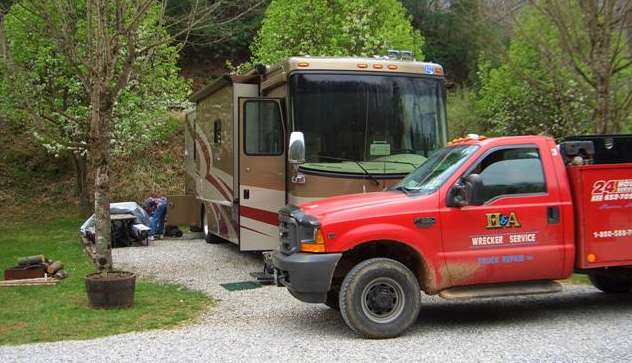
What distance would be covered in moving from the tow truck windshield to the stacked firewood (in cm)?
555

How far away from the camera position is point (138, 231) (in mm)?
14945

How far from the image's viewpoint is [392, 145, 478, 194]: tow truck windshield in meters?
7.40

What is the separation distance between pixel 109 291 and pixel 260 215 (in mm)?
2922

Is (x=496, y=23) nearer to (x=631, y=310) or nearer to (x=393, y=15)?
(x=631, y=310)

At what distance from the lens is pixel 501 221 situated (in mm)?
7227

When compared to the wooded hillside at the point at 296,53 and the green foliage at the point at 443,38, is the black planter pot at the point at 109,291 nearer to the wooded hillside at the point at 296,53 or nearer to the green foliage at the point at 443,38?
the wooded hillside at the point at 296,53

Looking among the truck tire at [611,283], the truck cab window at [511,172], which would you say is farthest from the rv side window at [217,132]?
the truck tire at [611,283]

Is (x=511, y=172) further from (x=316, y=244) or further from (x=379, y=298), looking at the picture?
(x=316, y=244)

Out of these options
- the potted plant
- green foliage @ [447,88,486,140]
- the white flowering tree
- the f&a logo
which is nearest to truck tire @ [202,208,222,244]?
the white flowering tree

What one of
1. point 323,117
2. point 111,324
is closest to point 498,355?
point 111,324

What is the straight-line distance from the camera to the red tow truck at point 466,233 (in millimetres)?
6996

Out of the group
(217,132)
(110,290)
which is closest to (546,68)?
(217,132)

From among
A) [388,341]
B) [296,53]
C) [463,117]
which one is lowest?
[388,341]

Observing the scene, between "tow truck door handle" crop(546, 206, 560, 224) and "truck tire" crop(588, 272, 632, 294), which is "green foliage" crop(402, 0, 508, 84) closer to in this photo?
"truck tire" crop(588, 272, 632, 294)
